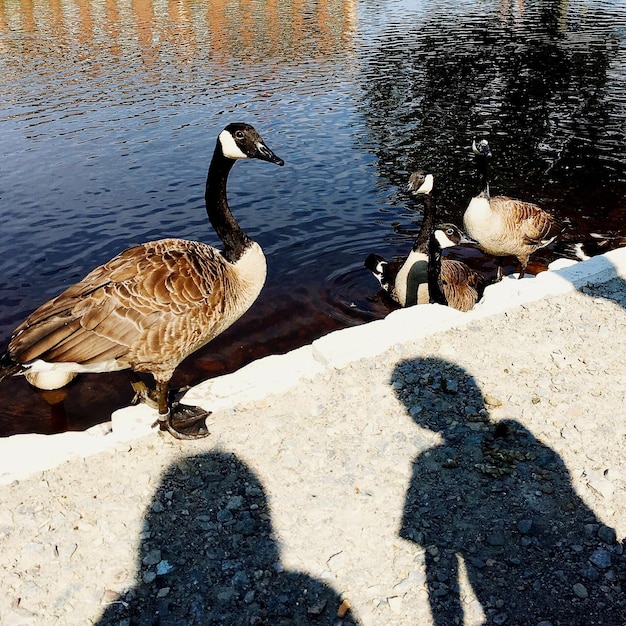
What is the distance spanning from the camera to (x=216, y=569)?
384 centimetres

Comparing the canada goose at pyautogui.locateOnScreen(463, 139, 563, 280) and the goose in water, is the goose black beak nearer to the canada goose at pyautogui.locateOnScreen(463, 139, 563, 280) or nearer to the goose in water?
the goose in water

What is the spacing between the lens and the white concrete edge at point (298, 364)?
470cm

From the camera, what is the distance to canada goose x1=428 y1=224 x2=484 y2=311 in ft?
26.5

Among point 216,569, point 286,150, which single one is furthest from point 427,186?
point 286,150

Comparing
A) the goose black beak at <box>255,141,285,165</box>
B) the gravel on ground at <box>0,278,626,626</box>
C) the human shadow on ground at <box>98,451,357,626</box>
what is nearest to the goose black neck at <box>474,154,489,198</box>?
the gravel on ground at <box>0,278,626,626</box>

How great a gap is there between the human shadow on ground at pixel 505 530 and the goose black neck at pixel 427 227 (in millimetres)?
4265

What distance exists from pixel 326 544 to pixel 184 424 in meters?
1.67

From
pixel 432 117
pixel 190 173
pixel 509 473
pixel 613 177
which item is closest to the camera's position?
pixel 509 473

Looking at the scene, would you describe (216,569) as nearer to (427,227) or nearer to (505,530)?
(505,530)

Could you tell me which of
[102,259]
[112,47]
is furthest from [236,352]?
[112,47]

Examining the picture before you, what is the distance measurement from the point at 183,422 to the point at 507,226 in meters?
6.59

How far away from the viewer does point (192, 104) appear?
22578 millimetres

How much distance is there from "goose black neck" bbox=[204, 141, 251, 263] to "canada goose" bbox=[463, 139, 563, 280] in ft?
16.7

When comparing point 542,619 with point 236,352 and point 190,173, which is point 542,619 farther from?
point 190,173
